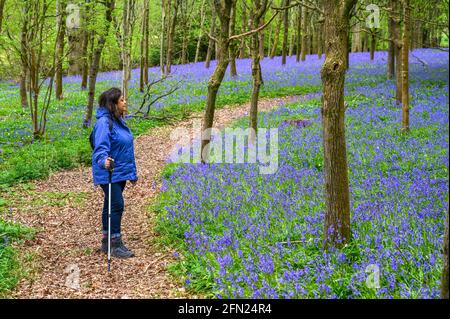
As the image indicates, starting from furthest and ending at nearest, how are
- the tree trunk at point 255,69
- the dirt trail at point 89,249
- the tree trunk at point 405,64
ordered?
the tree trunk at point 255,69
the tree trunk at point 405,64
the dirt trail at point 89,249

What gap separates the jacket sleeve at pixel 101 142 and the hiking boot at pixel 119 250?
47.5 inches

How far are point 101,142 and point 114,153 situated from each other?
328mm

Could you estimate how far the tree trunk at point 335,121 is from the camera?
5.61m

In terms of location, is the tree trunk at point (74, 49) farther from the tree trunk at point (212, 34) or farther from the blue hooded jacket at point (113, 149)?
the blue hooded jacket at point (113, 149)

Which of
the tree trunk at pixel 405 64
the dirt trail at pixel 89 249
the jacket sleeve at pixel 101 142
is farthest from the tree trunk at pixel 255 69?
the jacket sleeve at pixel 101 142

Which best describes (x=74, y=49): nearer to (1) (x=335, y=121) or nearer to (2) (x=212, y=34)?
(2) (x=212, y=34)

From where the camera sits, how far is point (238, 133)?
1469cm

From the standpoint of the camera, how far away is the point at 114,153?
7.05 metres

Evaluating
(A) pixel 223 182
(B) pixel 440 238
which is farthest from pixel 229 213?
(B) pixel 440 238

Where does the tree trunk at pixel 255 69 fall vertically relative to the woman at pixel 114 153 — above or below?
above
